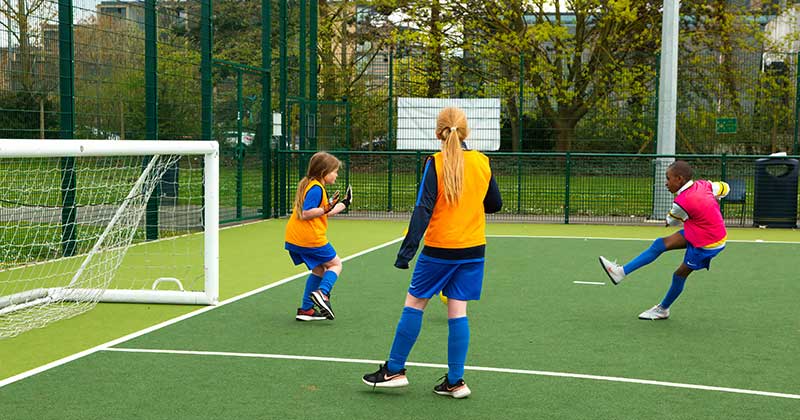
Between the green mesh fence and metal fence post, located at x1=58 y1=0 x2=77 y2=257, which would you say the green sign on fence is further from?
metal fence post, located at x1=58 y1=0 x2=77 y2=257

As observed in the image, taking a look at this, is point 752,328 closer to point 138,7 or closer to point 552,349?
point 552,349

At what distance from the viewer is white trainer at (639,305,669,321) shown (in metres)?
8.45

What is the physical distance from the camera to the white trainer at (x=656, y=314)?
8.45 meters

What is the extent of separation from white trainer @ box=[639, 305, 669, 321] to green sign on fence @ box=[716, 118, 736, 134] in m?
12.3

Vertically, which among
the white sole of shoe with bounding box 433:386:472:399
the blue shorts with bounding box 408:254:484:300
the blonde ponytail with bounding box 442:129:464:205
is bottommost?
the white sole of shoe with bounding box 433:386:472:399

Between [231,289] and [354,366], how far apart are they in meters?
3.72

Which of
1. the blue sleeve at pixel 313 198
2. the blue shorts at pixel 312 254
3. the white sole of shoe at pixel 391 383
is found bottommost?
the white sole of shoe at pixel 391 383

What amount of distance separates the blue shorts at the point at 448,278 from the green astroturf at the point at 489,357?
651mm

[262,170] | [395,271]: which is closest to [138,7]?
[262,170]

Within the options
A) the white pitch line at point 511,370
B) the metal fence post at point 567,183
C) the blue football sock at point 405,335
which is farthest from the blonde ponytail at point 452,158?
the metal fence post at point 567,183

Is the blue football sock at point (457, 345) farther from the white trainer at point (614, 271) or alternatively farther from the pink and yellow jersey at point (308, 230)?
the white trainer at point (614, 271)

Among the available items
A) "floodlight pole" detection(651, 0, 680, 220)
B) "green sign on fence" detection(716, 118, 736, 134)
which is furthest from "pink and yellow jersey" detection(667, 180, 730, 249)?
"green sign on fence" detection(716, 118, 736, 134)

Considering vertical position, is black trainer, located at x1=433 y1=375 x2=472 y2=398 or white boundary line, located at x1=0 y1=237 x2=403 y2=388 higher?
black trainer, located at x1=433 y1=375 x2=472 y2=398

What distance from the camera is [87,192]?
11094 millimetres
